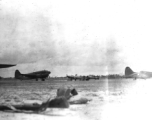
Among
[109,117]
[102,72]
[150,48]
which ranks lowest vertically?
[109,117]

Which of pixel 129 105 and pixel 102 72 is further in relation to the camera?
pixel 102 72

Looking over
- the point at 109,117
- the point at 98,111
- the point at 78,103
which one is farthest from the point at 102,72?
the point at 109,117

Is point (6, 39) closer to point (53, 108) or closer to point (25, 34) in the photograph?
point (25, 34)

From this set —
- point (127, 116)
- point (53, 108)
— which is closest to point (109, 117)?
point (127, 116)

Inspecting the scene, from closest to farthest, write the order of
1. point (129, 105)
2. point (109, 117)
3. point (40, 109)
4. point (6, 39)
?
1. point (109, 117)
2. point (40, 109)
3. point (129, 105)
4. point (6, 39)

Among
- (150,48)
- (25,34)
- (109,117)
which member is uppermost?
(25,34)

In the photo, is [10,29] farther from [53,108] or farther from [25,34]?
[53,108]

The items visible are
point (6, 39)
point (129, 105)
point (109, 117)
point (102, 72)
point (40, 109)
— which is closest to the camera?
point (109, 117)

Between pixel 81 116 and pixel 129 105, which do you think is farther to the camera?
pixel 129 105

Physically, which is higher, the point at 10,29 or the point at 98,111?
the point at 10,29
